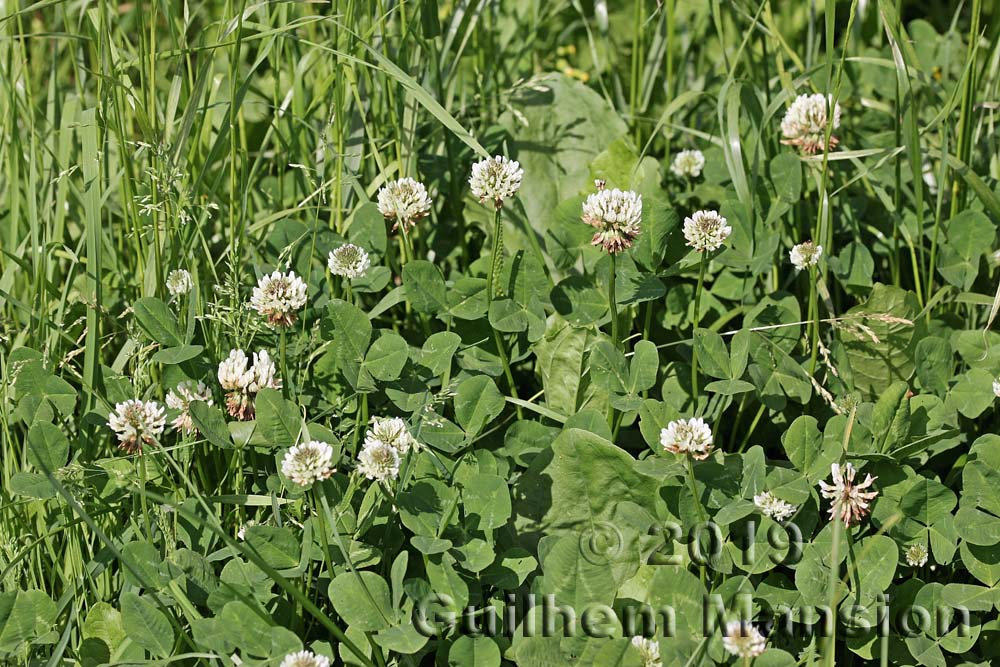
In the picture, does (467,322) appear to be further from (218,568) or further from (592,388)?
(218,568)

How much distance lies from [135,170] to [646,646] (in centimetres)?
148

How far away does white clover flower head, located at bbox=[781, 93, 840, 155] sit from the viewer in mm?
2250

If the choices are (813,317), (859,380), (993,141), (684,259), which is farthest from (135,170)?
(993,141)

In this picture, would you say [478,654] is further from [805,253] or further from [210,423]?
[805,253]

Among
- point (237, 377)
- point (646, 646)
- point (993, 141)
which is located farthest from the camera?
point (993, 141)

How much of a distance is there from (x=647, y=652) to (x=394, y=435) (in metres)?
0.54

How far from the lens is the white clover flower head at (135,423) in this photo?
176 centimetres

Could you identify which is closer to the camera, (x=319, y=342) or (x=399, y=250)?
(x=319, y=342)

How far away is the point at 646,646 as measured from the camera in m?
1.64

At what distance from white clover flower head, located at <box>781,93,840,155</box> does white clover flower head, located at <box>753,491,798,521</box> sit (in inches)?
33.9

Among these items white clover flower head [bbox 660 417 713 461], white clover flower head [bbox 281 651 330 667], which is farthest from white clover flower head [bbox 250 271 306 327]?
white clover flower head [bbox 660 417 713 461]

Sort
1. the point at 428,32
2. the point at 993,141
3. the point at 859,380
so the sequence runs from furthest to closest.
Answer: the point at 993,141
the point at 428,32
the point at 859,380

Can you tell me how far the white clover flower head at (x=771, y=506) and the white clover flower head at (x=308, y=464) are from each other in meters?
0.73

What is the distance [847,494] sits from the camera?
1753mm
